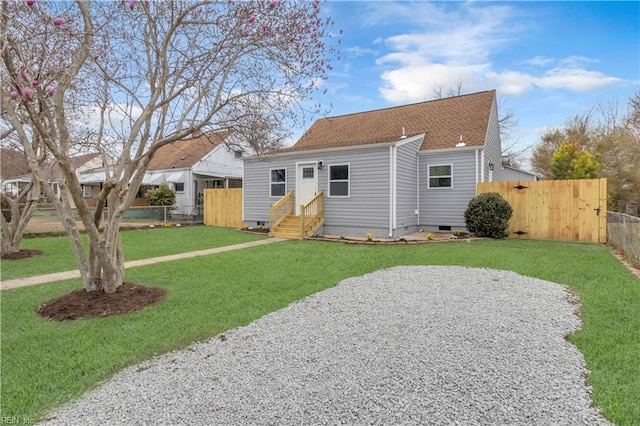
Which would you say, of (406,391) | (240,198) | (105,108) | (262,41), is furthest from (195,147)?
(406,391)

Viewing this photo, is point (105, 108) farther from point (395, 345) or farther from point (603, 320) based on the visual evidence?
point (603, 320)

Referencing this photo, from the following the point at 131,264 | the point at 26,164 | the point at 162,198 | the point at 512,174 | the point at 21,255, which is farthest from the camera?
the point at 162,198

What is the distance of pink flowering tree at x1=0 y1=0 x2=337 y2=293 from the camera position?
4844 millimetres

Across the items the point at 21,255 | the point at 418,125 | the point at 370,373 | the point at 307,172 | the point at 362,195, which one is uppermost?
the point at 418,125

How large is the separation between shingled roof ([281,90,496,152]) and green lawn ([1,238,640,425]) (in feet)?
18.3

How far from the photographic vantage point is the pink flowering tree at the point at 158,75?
484 cm

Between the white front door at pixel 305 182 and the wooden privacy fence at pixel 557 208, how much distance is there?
20.3 feet

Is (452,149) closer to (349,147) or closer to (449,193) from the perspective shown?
(449,193)

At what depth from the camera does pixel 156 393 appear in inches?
110

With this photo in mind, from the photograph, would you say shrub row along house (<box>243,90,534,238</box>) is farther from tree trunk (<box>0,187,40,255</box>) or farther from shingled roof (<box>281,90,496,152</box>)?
tree trunk (<box>0,187,40,255</box>)

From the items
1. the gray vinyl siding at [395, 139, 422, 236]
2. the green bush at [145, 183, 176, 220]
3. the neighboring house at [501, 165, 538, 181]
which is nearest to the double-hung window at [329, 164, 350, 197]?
the gray vinyl siding at [395, 139, 422, 236]

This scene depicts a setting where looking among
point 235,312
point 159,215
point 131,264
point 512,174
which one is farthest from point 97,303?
point 512,174

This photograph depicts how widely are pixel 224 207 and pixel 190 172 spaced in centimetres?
508

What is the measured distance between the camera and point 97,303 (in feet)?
16.5
